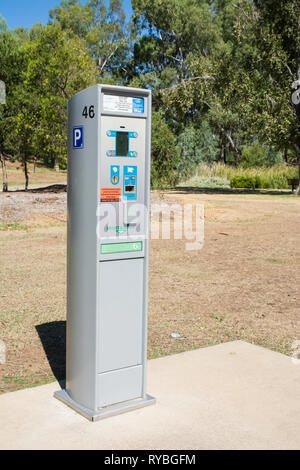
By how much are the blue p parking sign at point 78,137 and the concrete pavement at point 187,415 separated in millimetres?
1749

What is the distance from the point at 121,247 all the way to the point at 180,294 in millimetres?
3964

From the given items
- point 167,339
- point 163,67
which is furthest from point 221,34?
point 167,339

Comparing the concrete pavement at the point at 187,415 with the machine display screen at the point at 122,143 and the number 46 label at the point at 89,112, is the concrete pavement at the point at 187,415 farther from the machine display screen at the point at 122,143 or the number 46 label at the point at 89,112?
the number 46 label at the point at 89,112

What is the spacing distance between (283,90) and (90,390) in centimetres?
2721

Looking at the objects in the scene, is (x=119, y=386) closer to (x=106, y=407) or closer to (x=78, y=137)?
(x=106, y=407)

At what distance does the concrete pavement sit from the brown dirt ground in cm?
65

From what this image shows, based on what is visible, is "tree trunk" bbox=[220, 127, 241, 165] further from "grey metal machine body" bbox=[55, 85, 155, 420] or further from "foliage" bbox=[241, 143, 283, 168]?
"grey metal machine body" bbox=[55, 85, 155, 420]

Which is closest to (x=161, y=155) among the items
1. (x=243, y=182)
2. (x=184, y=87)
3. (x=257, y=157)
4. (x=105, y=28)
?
(x=184, y=87)

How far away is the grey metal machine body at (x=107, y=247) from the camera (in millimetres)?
3365

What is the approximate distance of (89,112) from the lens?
3350mm

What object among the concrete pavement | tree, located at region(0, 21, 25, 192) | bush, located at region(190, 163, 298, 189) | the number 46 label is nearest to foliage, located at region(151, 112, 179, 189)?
tree, located at region(0, 21, 25, 192)

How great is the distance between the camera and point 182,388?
397 cm

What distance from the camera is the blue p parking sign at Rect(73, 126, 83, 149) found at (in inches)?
135

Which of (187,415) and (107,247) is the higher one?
(107,247)
